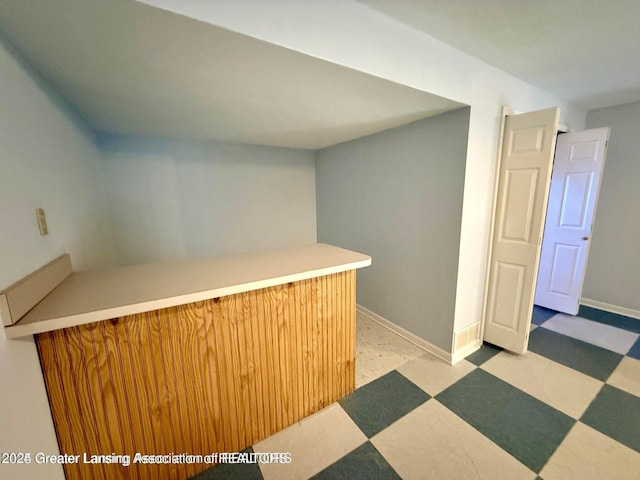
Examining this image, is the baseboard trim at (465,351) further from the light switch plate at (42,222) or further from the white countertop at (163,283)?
the light switch plate at (42,222)

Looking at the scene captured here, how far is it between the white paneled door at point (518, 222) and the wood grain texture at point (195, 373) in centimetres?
140

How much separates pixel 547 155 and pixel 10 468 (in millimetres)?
2987

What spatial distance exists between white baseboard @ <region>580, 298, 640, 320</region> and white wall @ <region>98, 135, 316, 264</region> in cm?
371

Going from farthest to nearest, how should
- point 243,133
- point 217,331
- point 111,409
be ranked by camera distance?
point 243,133 < point 217,331 < point 111,409

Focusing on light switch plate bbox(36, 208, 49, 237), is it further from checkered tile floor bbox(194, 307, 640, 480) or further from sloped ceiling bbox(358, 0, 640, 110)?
sloped ceiling bbox(358, 0, 640, 110)

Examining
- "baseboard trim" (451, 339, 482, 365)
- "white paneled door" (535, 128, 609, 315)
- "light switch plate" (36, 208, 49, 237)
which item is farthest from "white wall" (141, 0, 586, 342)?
"light switch plate" (36, 208, 49, 237)

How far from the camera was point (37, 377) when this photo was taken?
893mm

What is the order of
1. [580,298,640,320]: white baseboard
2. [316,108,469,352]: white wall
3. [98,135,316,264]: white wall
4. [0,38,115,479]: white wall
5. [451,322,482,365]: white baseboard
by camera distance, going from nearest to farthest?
[0,38,115,479]: white wall, [316,108,469,352]: white wall, [451,322,482,365]: white baseboard, [98,135,316,264]: white wall, [580,298,640,320]: white baseboard

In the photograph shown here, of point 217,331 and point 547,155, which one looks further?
point 547,155

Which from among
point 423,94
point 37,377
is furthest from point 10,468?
point 423,94

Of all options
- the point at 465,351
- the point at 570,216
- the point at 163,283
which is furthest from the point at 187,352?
the point at 570,216

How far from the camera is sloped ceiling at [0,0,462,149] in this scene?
83 centimetres

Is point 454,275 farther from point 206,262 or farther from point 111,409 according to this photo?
point 111,409

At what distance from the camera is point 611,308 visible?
2.87m
